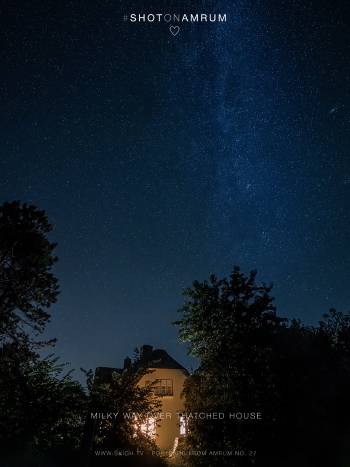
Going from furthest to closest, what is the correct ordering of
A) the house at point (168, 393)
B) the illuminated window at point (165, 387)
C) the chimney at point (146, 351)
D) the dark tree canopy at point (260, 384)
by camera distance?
the chimney at point (146, 351), the illuminated window at point (165, 387), the house at point (168, 393), the dark tree canopy at point (260, 384)

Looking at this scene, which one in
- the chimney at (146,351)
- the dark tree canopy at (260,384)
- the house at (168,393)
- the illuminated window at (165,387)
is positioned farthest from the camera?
the chimney at (146,351)

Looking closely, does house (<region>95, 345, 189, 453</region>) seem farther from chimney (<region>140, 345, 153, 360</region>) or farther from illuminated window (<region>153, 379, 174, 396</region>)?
chimney (<region>140, 345, 153, 360</region>)

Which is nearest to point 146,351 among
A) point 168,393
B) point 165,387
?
point 165,387

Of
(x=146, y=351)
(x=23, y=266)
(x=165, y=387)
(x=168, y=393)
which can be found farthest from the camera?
(x=146, y=351)

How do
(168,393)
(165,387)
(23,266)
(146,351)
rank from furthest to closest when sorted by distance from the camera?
(146,351) → (165,387) → (168,393) → (23,266)

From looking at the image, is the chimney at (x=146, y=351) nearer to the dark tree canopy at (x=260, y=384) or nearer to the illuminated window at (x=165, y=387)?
the illuminated window at (x=165, y=387)

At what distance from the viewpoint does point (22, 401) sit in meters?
20.0

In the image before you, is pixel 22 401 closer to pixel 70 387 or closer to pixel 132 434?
pixel 70 387

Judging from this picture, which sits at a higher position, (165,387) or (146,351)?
(146,351)

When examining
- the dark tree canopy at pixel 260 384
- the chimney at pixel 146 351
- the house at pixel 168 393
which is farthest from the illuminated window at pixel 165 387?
the dark tree canopy at pixel 260 384

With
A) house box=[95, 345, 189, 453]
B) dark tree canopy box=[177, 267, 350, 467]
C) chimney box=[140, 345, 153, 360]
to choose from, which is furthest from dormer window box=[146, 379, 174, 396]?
dark tree canopy box=[177, 267, 350, 467]

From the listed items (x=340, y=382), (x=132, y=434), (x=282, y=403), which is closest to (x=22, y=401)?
(x=132, y=434)

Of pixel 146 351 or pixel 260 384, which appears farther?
pixel 146 351

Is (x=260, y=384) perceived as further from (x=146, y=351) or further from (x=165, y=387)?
(x=146, y=351)
